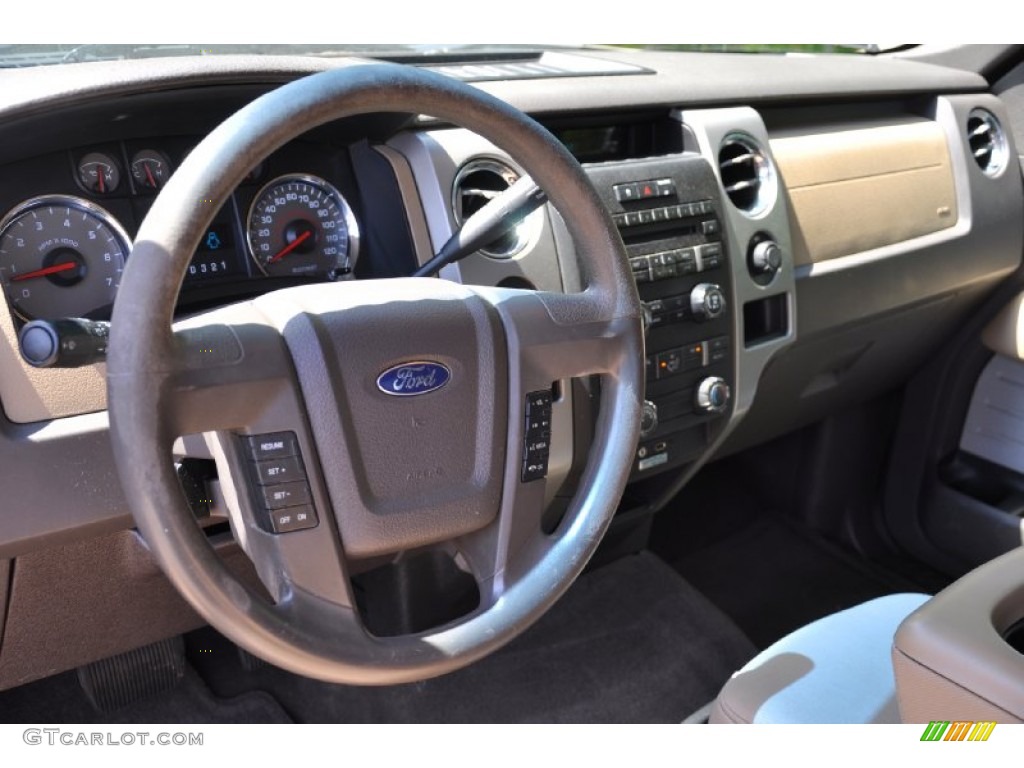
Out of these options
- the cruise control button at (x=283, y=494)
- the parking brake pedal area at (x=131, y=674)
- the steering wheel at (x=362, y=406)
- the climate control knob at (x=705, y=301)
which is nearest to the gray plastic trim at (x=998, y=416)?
the climate control knob at (x=705, y=301)

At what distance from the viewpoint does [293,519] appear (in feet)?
3.19

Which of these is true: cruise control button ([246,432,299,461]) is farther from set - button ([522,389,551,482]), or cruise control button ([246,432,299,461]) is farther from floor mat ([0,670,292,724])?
floor mat ([0,670,292,724])

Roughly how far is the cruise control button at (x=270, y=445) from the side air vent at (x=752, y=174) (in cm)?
100

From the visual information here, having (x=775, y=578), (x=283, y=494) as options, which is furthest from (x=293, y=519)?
(x=775, y=578)

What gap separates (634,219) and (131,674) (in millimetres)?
1048

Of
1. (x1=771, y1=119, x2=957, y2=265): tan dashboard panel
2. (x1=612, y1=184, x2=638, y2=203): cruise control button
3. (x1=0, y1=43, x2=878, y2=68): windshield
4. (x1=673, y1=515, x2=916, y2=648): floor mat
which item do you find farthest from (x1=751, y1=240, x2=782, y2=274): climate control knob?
(x1=673, y1=515, x2=916, y2=648): floor mat

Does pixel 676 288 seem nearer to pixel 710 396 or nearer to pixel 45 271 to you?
pixel 710 396

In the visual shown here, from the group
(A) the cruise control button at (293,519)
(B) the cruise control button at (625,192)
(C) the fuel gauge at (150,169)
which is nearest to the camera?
(A) the cruise control button at (293,519)

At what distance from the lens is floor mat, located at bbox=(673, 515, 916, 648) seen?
2.19 metres

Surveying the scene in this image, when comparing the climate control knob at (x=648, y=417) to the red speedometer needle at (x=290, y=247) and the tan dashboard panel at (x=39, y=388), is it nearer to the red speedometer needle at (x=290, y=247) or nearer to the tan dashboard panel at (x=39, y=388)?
the red speedometer needle at (x=290, y=247)

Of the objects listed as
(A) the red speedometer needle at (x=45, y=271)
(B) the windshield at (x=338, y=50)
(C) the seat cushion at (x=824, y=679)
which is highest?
(B) the windshield at (x=338, y=50)

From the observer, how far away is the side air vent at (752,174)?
173cm

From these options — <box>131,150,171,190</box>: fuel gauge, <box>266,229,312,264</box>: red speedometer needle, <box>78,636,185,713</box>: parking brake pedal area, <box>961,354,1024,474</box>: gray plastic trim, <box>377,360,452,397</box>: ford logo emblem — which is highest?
<box>131,150,171,190</box>: fuel gauge

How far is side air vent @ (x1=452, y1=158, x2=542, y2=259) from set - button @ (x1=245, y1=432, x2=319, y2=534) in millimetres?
478
